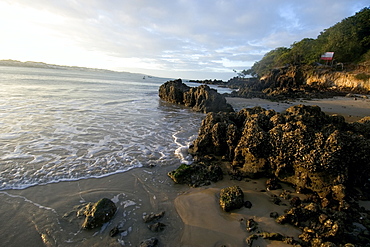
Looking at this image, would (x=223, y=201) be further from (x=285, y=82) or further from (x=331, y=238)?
(x=285, y=82)

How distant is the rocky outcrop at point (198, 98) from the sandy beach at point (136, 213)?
46.1ft

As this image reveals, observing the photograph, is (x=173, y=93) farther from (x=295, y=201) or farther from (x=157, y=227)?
(x=157, y=227)

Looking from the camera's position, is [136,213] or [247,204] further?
[247,204]

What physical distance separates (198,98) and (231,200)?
692 inches

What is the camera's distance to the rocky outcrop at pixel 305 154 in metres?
5.25

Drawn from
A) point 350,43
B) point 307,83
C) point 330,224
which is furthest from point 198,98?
point 350,43

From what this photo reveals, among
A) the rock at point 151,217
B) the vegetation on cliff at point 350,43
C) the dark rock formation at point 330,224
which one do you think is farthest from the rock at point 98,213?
the vegetation on cliff at point 350,43

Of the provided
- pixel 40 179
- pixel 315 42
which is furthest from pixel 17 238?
pixel 315 42

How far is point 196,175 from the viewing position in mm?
6465

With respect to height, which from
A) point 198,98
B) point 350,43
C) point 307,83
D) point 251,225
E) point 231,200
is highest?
point 350,43

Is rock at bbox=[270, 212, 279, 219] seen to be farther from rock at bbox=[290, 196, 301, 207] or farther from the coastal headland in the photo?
rock at bbox=[290, 196, 301, 207]

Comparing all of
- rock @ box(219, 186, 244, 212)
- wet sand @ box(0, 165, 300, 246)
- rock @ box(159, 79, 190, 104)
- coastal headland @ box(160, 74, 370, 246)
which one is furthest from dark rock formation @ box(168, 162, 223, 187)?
rock @ box(159, 79, 190, 104)

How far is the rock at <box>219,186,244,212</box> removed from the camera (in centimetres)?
484

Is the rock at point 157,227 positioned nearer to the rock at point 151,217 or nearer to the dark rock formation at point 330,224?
the rock at point 151,217
